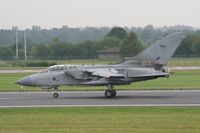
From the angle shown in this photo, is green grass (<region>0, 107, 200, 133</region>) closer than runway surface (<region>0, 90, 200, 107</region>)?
Yes

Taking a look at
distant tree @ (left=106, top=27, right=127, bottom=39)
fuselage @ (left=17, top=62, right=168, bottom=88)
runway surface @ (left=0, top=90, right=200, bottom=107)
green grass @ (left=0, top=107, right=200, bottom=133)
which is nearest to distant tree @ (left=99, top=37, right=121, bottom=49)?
distant tree @ (left=106, top=27, right=127, bottom=39)

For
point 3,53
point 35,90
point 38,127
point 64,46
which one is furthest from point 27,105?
point 3,53

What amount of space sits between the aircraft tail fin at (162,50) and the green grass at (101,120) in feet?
26.8

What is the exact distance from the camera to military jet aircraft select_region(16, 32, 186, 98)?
30.2m

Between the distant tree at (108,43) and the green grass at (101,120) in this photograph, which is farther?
the distant tree at (108,43)

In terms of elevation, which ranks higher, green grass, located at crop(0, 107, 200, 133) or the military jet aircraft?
the military jet aircraft

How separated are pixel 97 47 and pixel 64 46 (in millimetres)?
10163

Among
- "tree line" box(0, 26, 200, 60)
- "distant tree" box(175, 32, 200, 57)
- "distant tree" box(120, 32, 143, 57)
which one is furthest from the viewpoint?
"distant tree" box(175, 32, 200, 57)

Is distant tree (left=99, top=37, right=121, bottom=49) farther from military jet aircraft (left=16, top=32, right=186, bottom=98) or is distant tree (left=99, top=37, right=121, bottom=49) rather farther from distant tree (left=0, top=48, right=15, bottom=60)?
military jet aircraft (left=16, top=32, right=186, bottom=98)

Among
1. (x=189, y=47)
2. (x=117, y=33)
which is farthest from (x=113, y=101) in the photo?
(x=117, y=33)

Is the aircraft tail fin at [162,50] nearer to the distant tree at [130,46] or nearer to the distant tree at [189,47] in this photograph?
the distant tree at [130,46]

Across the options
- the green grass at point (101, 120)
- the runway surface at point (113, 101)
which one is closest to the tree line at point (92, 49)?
the runway surface at point (113, 101)

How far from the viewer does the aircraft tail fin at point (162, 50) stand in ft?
100

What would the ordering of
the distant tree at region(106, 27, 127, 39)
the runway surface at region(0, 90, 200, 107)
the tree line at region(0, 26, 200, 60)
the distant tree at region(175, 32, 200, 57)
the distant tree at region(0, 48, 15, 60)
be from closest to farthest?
the runway surface at region(0, 90, 200, 107)
the tree line at region(0, 26, 200, 60)
the distant tree at region(175, 32, 200, 57)
the distant tree at region(0, 48, 15, 60)
the distant tree at region(106, 27, 127, 39)
